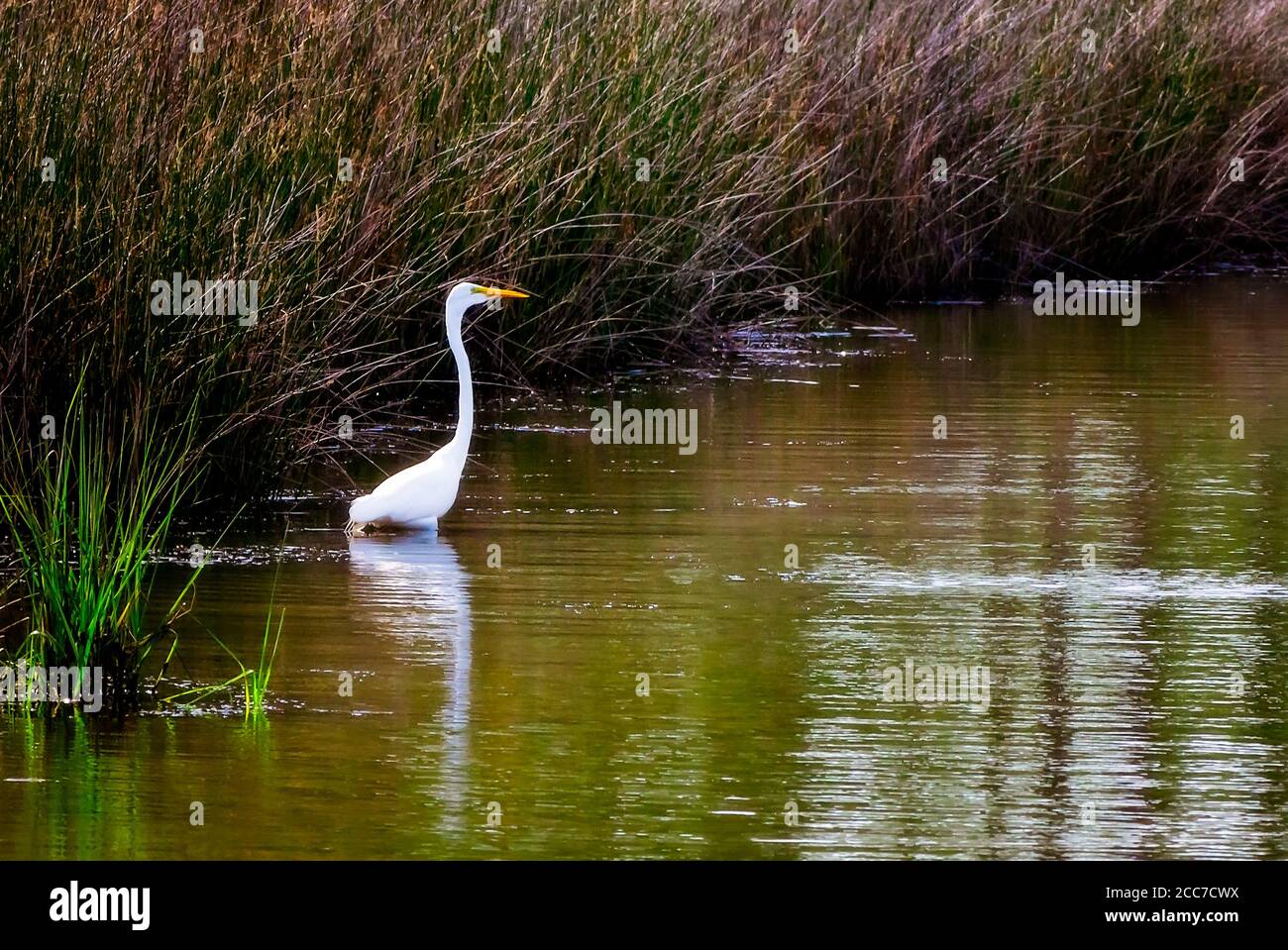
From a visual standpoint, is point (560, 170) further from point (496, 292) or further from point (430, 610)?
point (430, 610)

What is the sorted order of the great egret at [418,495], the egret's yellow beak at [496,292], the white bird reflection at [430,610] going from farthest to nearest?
the egret's yellow beak at [496,292]
the great egret at [418,495]
the white bird reflection at [430,610]

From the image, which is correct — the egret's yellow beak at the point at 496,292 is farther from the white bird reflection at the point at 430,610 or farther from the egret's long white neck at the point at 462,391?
the white bird reflection at the point at 430,610

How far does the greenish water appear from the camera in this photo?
5.72 metres

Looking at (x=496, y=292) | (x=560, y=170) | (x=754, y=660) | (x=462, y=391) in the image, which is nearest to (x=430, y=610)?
(x=754, y=660)

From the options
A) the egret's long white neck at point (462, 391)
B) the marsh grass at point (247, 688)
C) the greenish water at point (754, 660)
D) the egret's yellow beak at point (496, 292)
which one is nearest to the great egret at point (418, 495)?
the egret's long white neck at point (462, 391)

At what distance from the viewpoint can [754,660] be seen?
285 inches

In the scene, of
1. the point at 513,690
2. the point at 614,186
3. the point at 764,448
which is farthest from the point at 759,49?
the point at 513,690

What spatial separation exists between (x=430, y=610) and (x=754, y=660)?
3.91 ft

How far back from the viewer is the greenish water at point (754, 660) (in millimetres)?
5719

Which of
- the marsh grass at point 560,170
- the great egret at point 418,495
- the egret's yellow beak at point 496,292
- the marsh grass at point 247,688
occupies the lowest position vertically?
the marsh grass at point 247,688

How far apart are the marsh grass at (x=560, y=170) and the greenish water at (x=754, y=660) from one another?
0.80 meters

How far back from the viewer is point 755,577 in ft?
27.6

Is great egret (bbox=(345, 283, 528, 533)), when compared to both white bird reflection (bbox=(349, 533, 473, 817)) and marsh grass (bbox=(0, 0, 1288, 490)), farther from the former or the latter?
marsh grass (bbox=(0, 0, 1288, 490))

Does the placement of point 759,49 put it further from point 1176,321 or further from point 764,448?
point 764,448
